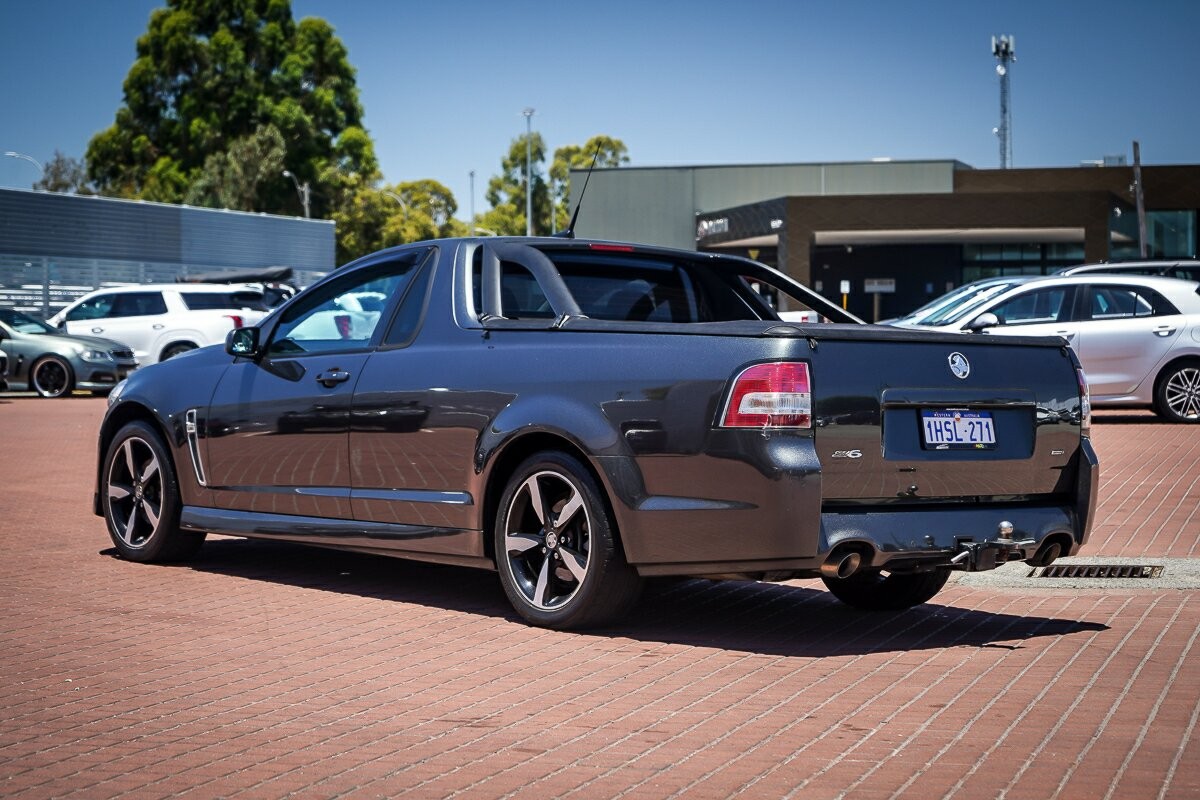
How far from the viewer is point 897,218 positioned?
5697 centimetres

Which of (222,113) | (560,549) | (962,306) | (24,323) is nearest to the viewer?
(560,549)

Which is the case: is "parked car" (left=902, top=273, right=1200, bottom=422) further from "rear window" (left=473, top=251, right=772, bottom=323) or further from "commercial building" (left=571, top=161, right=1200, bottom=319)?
"commercial building" (left=571, top=161, right=1200, bottom=319)

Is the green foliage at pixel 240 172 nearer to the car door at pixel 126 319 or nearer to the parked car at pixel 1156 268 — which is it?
the car door at pixel 126 319

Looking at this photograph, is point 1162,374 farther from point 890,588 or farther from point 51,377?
point 51,377

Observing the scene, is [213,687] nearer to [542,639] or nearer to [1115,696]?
[542,639]

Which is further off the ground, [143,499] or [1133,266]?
[1133,266]

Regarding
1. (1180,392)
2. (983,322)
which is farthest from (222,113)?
(983,322)

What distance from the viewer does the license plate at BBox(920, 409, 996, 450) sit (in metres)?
6.31

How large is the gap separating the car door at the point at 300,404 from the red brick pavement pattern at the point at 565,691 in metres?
0.51

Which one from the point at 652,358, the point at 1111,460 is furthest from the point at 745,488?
the point at 1111,460

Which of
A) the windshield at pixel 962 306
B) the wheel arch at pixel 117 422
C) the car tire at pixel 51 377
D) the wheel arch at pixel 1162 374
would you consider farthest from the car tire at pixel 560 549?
the car tire at pixel 51 377

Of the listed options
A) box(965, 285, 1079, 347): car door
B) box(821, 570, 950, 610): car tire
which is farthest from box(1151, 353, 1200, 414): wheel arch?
box(821, 570, 950, 610): car tire

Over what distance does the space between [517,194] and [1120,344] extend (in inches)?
4636

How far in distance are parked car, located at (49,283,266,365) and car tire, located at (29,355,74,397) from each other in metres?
1.25
